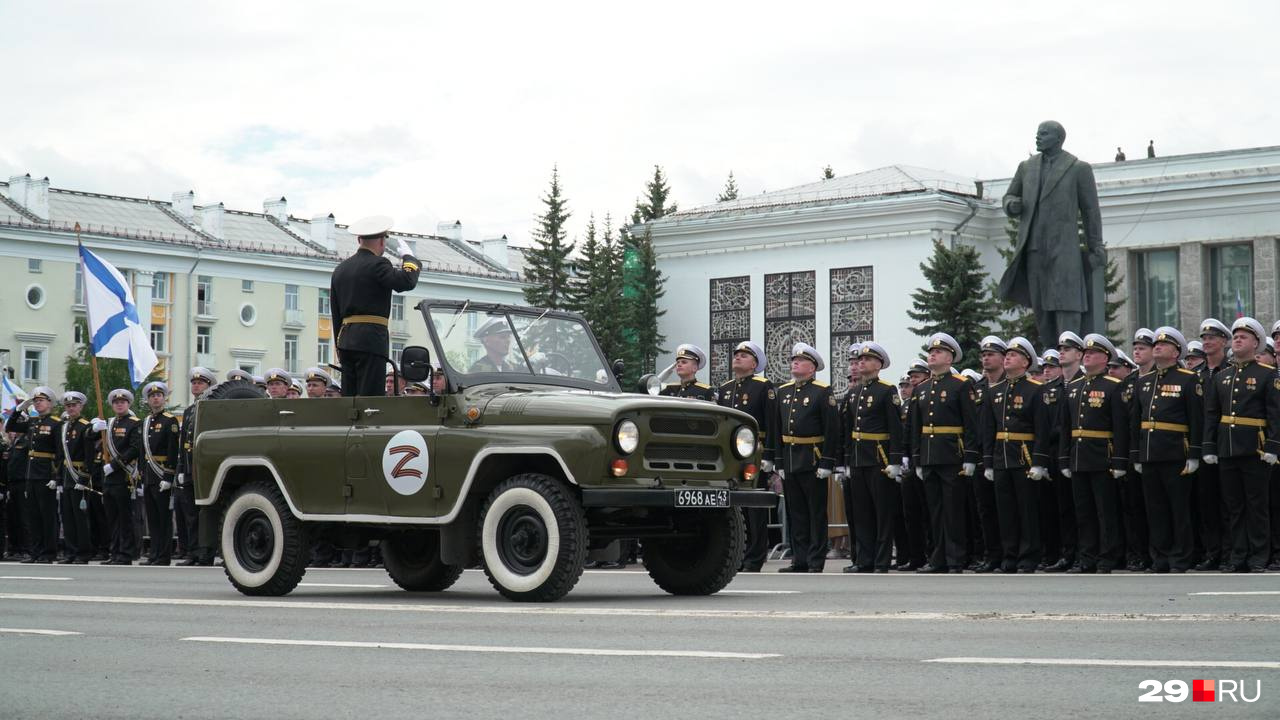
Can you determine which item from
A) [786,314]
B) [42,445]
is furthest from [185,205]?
[42,445]

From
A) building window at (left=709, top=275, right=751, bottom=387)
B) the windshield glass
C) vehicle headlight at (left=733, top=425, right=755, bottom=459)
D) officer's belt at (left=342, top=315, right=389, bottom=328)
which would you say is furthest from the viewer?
building window at (left=709, top=275, right=751, bottom=387)

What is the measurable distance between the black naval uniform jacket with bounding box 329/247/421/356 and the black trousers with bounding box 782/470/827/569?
548 cm

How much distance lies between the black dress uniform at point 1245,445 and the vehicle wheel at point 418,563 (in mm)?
6376

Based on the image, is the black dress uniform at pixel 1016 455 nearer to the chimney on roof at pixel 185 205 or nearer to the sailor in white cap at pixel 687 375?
the sailor in white cap at pixel 687 375

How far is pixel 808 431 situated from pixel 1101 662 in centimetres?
978

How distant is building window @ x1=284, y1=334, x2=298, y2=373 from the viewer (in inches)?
3804

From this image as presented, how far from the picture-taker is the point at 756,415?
1756 centimetres

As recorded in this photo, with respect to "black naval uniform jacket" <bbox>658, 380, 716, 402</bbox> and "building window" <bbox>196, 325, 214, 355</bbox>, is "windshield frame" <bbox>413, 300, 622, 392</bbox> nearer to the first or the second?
"black naval uniform jacket" <bbox>658, 380, 716, 402</bbox>

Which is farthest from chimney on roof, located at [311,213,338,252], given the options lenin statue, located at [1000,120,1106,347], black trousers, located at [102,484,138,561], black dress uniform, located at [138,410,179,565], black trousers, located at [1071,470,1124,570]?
black trousers, located at [1071,470,1124,570]

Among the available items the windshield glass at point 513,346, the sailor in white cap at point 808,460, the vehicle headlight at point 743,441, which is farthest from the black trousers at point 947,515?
the vehicle headlight at point 743,441

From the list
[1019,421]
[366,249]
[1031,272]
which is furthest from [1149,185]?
[366,249]

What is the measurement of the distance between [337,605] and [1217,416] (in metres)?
7.74

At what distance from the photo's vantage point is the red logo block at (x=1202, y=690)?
6299 millimetres

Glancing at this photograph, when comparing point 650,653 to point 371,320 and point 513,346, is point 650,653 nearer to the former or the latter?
point 513,346
